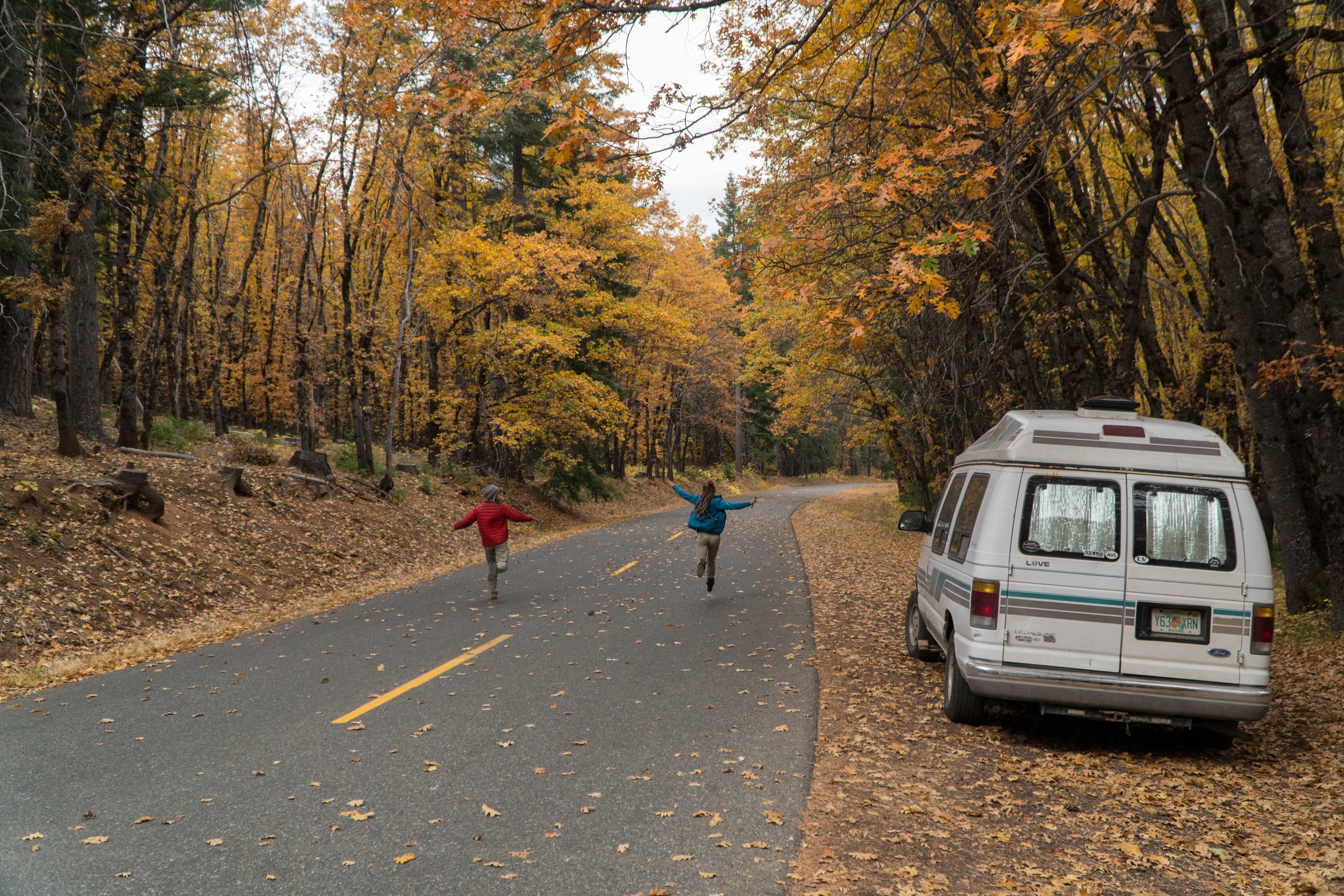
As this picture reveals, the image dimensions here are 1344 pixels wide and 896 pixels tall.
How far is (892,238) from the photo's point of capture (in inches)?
462

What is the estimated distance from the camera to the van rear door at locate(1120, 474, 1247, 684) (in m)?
5.52

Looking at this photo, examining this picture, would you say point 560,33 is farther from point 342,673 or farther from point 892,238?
point 892,238

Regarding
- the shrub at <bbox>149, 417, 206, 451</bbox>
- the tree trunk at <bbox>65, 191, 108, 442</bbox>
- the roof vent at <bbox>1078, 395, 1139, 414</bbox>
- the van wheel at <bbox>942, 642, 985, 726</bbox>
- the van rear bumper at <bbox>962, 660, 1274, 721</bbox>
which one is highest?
the tree trunk at <bbox>65, 191, 108, 442</bbox>

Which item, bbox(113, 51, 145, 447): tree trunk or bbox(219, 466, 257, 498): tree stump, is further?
bbox(219, 466, 257, 498): tree stump

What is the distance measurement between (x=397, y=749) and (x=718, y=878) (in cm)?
273

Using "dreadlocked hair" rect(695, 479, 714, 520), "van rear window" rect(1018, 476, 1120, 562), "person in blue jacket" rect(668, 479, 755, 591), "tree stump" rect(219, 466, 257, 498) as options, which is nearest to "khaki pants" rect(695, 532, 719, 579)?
"person in blue jacket" rect(668, 479, 755, 591)

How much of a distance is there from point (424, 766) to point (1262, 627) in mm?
5802

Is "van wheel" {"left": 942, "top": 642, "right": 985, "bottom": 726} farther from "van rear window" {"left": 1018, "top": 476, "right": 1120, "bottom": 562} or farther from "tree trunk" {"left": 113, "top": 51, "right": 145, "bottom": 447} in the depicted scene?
"tree trunk" {"left": 113, "top": 51, "right": 145, "bottom": 447}

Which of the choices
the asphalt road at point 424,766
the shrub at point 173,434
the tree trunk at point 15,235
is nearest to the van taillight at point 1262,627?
the asphalt road at point 424,766

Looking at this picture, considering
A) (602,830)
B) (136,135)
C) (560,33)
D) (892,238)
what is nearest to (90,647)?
(602,830)

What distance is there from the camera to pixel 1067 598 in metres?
5.71

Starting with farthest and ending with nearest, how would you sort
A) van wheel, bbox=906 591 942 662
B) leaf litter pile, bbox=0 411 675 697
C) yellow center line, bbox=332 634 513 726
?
leaf litter pile, bbox=0 411 675 697 < van wheel, bbox=906 591 942 662 < yellow center line, bbox=332 634 513 726

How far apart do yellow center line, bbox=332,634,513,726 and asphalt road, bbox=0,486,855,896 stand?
70 mm

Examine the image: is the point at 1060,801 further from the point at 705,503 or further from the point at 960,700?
the point at 705,503
